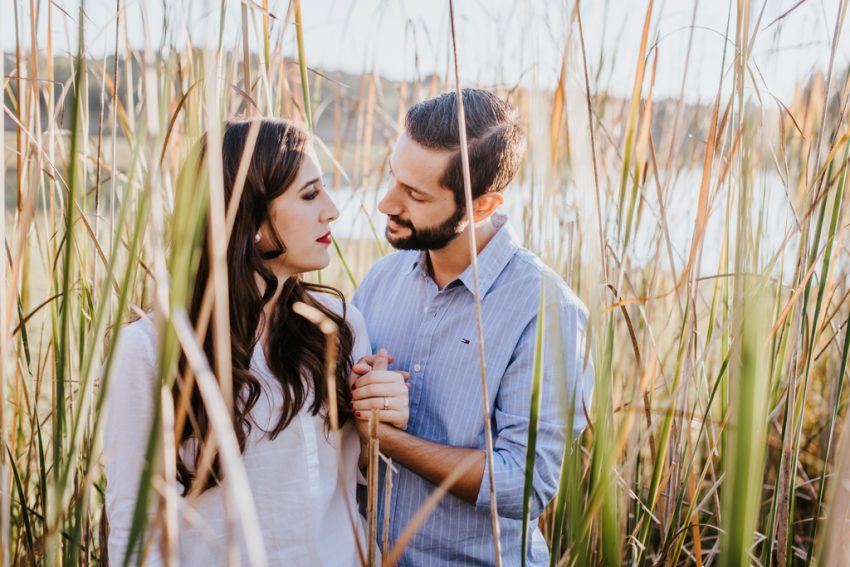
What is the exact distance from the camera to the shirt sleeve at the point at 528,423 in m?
1.31

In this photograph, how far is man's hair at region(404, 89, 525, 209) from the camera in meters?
1.65

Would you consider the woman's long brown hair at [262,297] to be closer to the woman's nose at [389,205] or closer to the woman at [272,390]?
the woman at [272,390]

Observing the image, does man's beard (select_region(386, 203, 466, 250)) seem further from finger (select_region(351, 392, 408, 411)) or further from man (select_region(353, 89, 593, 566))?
finger (select_region(351, 392, 408, 411))

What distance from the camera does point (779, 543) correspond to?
1.00m

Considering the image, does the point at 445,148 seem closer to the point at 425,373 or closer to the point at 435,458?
the point at 425,373

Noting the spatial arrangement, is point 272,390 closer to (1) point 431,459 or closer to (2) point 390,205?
(1) point 431,459

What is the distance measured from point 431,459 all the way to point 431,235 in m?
0.49

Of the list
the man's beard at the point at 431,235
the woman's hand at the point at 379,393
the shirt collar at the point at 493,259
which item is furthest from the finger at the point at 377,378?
the man's beard at the point at 431,235

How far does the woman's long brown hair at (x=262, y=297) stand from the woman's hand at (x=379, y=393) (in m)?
0.06

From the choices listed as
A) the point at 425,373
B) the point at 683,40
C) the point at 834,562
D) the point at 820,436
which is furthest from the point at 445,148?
the point at 820,436

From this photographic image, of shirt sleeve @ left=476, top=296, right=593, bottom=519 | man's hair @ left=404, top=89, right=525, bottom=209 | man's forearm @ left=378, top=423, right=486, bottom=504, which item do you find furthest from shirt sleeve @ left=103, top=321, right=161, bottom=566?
man's hair @ left=404, top=89, right=525, bottom=209

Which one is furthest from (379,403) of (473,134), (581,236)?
(473,134)

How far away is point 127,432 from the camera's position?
1123 millimetres

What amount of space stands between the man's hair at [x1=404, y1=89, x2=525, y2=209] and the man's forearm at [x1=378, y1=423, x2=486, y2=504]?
0.56 meters
